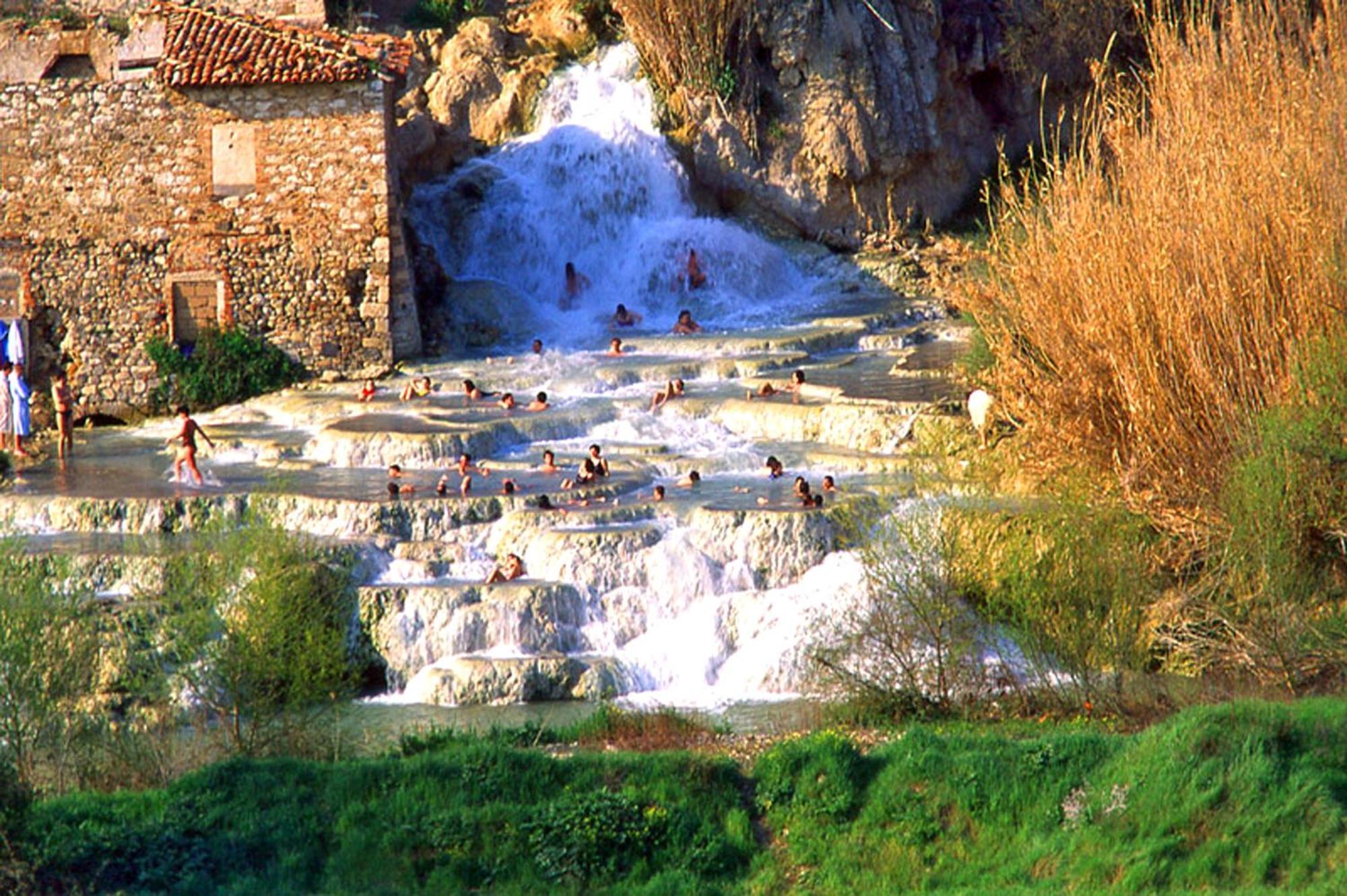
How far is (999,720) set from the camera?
15.3 metres

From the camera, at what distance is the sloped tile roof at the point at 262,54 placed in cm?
2795

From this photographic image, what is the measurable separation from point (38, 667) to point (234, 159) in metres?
16.0

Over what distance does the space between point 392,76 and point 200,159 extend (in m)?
3.33

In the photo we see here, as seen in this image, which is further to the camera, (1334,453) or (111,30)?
Answer: (111,30)

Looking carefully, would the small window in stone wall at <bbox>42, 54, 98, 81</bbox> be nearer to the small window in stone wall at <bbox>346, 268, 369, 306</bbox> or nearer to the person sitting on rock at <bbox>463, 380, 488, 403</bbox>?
the small window in stone wall at <bbox>346, 268, 369, 306</bbox>

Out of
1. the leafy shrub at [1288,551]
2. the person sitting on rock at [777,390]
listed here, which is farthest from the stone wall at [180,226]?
the leafy shrub at [1288,551]

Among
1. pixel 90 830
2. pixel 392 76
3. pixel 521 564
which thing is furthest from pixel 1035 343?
pixel 392 76

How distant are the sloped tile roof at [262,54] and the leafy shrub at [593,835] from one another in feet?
58.4

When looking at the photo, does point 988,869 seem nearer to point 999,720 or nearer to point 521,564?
point 999,720

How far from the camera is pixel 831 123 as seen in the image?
34094 millimetres

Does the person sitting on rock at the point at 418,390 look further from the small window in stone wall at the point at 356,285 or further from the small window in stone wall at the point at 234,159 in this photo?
the small window in stone wall at the point at 234,159

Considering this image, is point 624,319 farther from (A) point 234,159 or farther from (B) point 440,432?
(B) point 440,432

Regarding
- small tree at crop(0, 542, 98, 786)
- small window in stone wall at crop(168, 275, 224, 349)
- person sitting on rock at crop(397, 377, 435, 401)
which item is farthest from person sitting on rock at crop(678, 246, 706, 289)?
small tree at crop(0, 542, 98, 786)

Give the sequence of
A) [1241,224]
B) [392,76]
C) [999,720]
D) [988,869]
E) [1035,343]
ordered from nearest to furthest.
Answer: [988,869], [999,720], [1241,224], [1035,343], [392,76]
